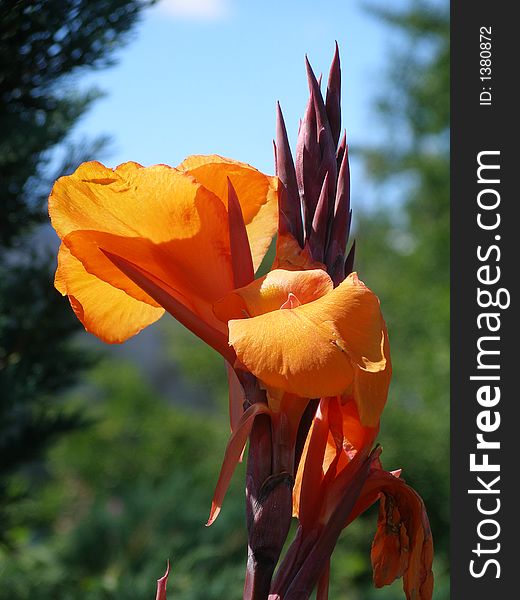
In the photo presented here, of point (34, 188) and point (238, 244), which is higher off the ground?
point (238, 244)

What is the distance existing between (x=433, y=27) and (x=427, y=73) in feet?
0.97

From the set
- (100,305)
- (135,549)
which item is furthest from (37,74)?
(135,549)

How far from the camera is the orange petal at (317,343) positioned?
521 millimetres

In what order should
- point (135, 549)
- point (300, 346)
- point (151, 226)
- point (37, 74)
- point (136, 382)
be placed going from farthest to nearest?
point (136, 382)
point (135, 549)
point (37, 74)
point (151, 226)
point (300, 346)

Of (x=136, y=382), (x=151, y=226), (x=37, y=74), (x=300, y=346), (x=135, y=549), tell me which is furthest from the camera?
(x=136, y=382)

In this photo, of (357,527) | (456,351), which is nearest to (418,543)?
(456,351)

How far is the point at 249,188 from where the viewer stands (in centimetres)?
66

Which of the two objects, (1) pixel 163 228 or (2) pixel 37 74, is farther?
(2) pixel 37 74

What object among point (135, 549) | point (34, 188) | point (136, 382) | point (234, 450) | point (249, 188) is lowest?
point (136, 382)

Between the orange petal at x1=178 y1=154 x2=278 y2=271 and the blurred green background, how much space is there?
0.58 m

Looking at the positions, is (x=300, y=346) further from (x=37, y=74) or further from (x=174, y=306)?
(x=37, y=74)

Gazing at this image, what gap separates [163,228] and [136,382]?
453 cm

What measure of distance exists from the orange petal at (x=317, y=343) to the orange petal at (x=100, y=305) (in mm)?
168

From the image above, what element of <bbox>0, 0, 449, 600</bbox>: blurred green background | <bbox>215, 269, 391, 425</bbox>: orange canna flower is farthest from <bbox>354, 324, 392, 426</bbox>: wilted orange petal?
<bbox>0, 0, 449, 600</bbox>: blurred green background
